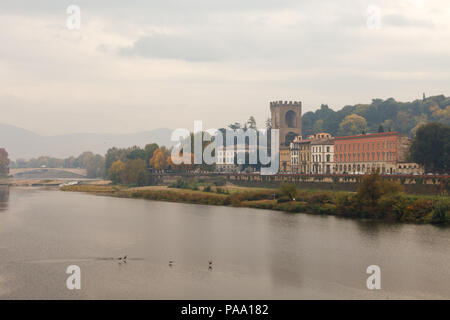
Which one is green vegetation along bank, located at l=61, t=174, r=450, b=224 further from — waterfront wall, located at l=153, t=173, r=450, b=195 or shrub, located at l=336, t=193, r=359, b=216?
waterfront wall, located at l=153, t=173, r=450, b=195

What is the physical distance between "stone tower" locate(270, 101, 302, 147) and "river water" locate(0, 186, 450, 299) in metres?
93.4

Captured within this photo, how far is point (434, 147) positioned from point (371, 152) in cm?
2026

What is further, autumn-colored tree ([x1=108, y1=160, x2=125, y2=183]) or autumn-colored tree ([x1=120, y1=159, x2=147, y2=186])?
autumn-colored tree ([x1=108, y1=160, x2=125, y2=183])

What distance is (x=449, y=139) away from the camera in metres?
85.5

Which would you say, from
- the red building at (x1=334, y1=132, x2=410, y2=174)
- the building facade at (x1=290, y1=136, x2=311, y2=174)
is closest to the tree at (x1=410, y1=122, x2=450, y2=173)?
the red building at (x1=334, y1=132, x2=410, y2=174)

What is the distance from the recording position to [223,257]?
42.9 m

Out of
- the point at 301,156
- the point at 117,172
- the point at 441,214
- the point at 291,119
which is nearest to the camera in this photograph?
the point at 441,214

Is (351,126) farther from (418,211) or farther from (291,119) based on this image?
(418,211)

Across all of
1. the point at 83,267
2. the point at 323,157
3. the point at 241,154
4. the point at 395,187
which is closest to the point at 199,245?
the point at 83,267

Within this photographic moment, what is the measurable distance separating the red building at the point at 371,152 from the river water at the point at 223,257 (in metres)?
38.9

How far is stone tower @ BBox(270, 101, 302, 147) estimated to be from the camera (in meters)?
160

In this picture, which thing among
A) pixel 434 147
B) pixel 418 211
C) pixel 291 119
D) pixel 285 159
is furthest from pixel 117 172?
pixel 418 211

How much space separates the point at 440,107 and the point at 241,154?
76554 millimetres

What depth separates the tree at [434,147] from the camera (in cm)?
8562
